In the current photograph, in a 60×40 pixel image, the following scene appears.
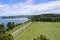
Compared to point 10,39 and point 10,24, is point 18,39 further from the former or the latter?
point 10,24

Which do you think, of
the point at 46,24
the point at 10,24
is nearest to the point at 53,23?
the point at 46,24

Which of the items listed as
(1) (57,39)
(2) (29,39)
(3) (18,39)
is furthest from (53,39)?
(3) (18,39)

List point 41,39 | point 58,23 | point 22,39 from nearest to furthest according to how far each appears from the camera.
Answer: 1. point 41,39
2. point 22,39
3. point 58,23

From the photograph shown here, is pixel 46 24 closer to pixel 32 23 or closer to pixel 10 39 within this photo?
pixel 32 23

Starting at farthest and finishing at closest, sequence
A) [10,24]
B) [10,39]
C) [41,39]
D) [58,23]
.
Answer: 1. [58,23]
2. [10,24]
3. [10,39]
4. [41,39]

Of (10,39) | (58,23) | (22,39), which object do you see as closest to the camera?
(10,39)

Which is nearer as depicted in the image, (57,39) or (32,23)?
(57,39)

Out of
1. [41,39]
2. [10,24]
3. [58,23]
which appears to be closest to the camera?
[41,39]

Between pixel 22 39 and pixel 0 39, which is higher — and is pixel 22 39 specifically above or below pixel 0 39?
below

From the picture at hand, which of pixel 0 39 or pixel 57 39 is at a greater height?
pixel 0 39
